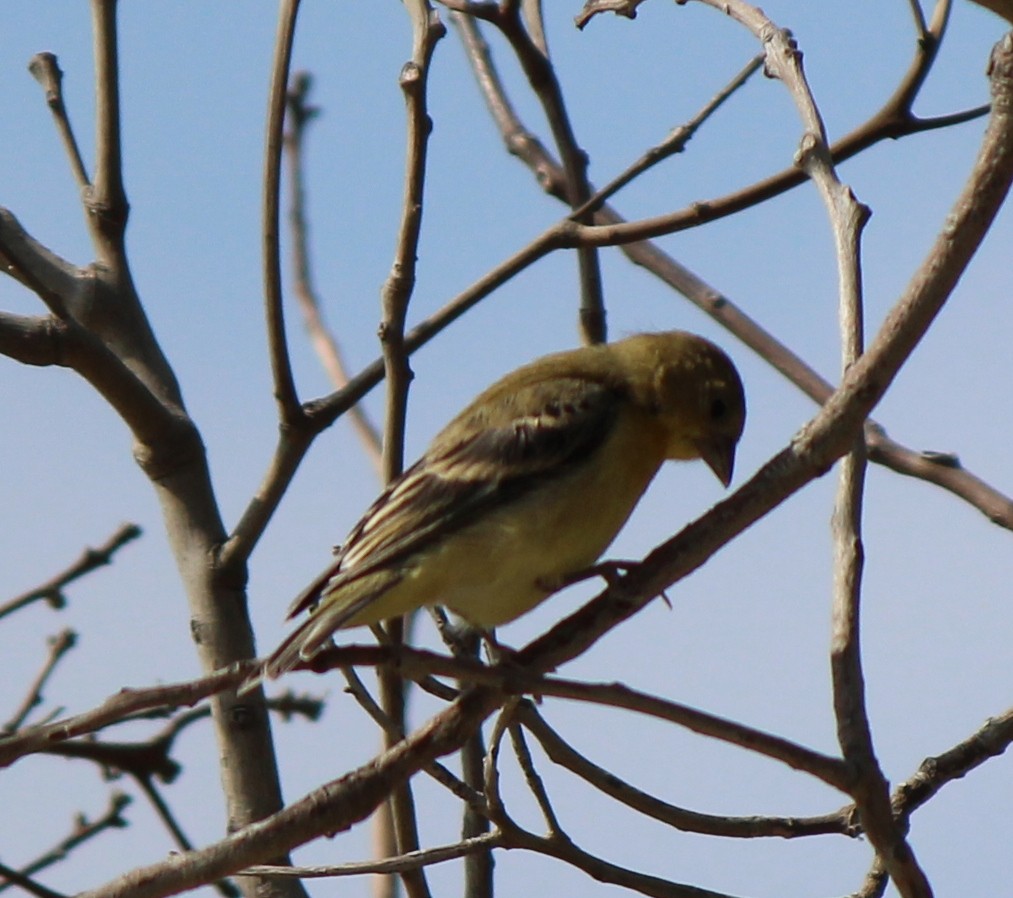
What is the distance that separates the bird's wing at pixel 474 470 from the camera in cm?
493

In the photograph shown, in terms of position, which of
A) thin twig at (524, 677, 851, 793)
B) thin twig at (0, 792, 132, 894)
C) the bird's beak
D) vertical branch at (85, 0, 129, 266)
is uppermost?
vertical branch at (85, 0, 129, 266)

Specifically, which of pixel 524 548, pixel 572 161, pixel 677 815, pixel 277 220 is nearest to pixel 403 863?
pixel 677 815

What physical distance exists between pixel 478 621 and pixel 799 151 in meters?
1.82

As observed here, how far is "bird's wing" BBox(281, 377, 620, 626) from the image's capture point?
4.93m

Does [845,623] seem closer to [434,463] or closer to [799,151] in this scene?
[799,151]

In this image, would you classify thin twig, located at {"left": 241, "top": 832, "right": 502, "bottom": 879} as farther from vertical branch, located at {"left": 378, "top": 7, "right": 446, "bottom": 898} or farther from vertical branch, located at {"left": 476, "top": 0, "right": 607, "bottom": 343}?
vertical branch, located at {"left": 476, "top": 0, "right": 607, "bottom": 343}

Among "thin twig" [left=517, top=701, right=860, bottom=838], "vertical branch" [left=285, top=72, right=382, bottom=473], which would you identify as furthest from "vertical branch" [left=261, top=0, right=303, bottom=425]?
"thin twig" [left=517, top=701, right=860, bottom=838]

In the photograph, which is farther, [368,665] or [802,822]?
[802,822]

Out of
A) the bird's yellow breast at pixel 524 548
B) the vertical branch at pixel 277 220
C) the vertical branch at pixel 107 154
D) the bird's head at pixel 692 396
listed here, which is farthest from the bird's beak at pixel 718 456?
the vertical branch at pixel 107 154

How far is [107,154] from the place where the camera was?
17.2 ft

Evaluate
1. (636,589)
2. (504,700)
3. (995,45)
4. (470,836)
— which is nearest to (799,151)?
(995,45)

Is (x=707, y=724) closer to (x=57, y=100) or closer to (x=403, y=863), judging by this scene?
(x=403, y=863)

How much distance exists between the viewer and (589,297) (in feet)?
18.0

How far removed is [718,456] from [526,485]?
124 centimetres
